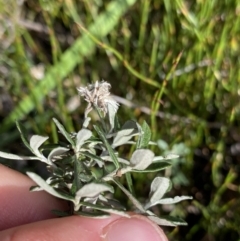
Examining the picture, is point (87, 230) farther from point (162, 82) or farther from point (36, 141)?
point (162, 82)

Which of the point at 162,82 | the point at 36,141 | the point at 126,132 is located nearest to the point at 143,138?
the point at 126,132

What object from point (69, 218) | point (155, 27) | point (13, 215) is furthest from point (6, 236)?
point (155, 27)

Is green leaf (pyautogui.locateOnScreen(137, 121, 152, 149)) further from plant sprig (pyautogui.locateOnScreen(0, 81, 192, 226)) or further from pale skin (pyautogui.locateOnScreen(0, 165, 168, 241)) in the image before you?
pale skin (pyautogui.locateOnScreen(0, 165, 168, 241))

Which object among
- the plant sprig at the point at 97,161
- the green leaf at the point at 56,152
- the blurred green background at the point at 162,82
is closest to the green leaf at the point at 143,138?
the plant sprig at the point at 97,161

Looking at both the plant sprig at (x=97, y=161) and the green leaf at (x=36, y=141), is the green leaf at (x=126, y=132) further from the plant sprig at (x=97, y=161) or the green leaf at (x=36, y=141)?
the green leaf at (x=36, y=141)

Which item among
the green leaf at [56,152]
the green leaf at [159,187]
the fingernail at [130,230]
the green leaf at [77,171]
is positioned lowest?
the fingernail at [130,230]

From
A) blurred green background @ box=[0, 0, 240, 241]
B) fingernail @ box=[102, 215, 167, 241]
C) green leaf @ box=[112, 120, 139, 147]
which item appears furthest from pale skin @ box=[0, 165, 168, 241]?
blurred green background @ box=[0, 0, 240, 241]
